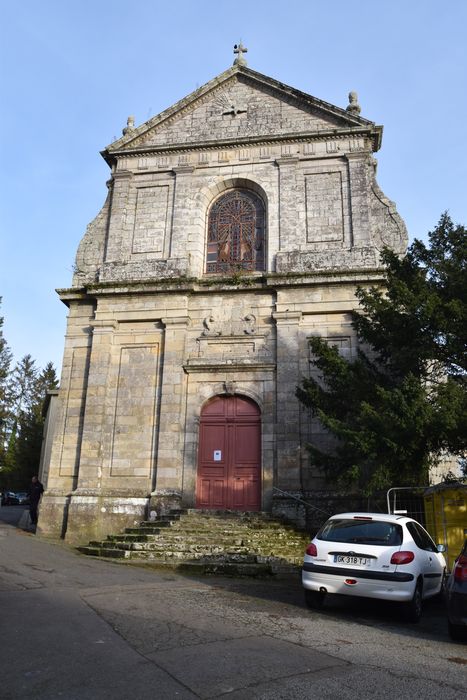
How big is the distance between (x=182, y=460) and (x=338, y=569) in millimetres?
7716

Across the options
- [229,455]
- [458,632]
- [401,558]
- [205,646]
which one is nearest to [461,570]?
[458,632]

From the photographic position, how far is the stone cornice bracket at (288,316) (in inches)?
579

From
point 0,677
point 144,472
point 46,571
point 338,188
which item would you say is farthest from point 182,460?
point 0,677

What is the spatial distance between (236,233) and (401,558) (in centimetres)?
1170

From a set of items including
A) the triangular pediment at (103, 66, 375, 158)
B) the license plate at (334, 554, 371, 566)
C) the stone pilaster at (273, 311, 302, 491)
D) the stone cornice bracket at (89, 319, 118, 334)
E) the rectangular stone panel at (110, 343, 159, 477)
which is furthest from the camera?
the triangular pediment at (103, 66, 375, 158)

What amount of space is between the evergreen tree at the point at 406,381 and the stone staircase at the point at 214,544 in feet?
6.23

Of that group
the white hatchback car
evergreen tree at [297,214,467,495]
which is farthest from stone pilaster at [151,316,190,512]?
the white hatchback car

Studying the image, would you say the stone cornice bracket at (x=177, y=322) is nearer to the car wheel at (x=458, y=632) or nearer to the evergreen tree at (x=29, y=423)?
the car wheel at (x=458, y=632)

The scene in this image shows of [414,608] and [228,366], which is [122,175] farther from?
[414,608]

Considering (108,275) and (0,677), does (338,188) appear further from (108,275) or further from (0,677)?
(0,677)

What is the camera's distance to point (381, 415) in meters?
9.52

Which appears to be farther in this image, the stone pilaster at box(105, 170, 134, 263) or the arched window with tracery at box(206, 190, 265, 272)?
the stone pilaster at box(105, 170, 134, 263)

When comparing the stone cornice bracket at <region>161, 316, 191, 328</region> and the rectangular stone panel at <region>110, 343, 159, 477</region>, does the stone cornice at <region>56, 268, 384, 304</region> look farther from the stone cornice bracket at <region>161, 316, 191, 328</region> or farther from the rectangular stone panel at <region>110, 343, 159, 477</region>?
the rectangular stone panel at <region>110, 343, 159, 477</region>

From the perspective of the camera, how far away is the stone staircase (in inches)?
417
